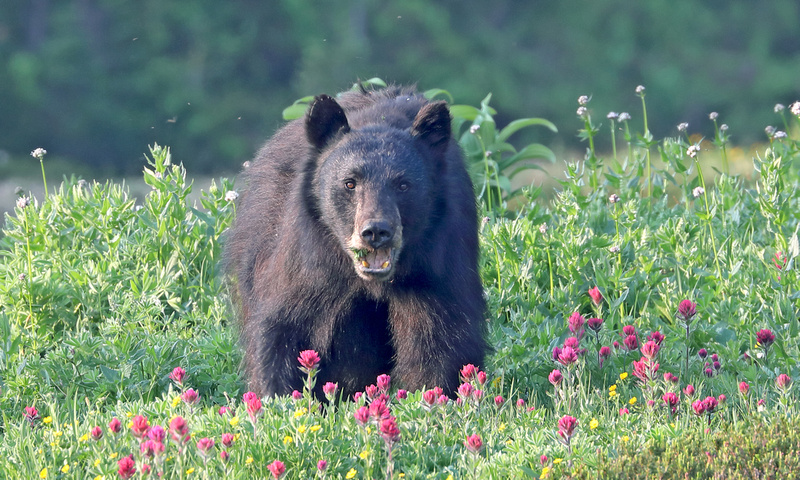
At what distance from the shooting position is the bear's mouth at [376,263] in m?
4.11

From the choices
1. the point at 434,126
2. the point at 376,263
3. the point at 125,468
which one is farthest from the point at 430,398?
the point at 434,126

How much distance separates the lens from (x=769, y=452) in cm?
358

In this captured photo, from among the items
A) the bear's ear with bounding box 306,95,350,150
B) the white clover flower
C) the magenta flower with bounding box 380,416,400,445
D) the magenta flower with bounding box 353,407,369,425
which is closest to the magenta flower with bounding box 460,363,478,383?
the magenta flower with bounding box 353,407,369,425

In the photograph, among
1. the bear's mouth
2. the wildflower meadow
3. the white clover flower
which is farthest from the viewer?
the white clover flower

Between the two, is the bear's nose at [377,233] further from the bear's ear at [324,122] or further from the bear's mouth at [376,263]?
the bear's ear at [324,122]

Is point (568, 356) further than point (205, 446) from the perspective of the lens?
Yes

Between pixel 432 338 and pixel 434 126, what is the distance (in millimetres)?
908

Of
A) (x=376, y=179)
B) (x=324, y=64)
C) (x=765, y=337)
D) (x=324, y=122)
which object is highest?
(x=324, y=64)

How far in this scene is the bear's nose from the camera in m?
4.01

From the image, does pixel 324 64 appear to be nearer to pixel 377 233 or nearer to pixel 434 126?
pixel 434 126

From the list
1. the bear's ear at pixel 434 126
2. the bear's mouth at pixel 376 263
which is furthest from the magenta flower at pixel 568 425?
the bear's ear at pixel 434 126

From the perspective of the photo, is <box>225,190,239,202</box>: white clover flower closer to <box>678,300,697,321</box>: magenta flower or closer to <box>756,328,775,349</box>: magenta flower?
<box>678,300,697,321</box>: magenta flower

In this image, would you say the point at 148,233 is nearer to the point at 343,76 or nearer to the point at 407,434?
the point at 407,434

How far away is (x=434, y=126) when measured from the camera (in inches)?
176
